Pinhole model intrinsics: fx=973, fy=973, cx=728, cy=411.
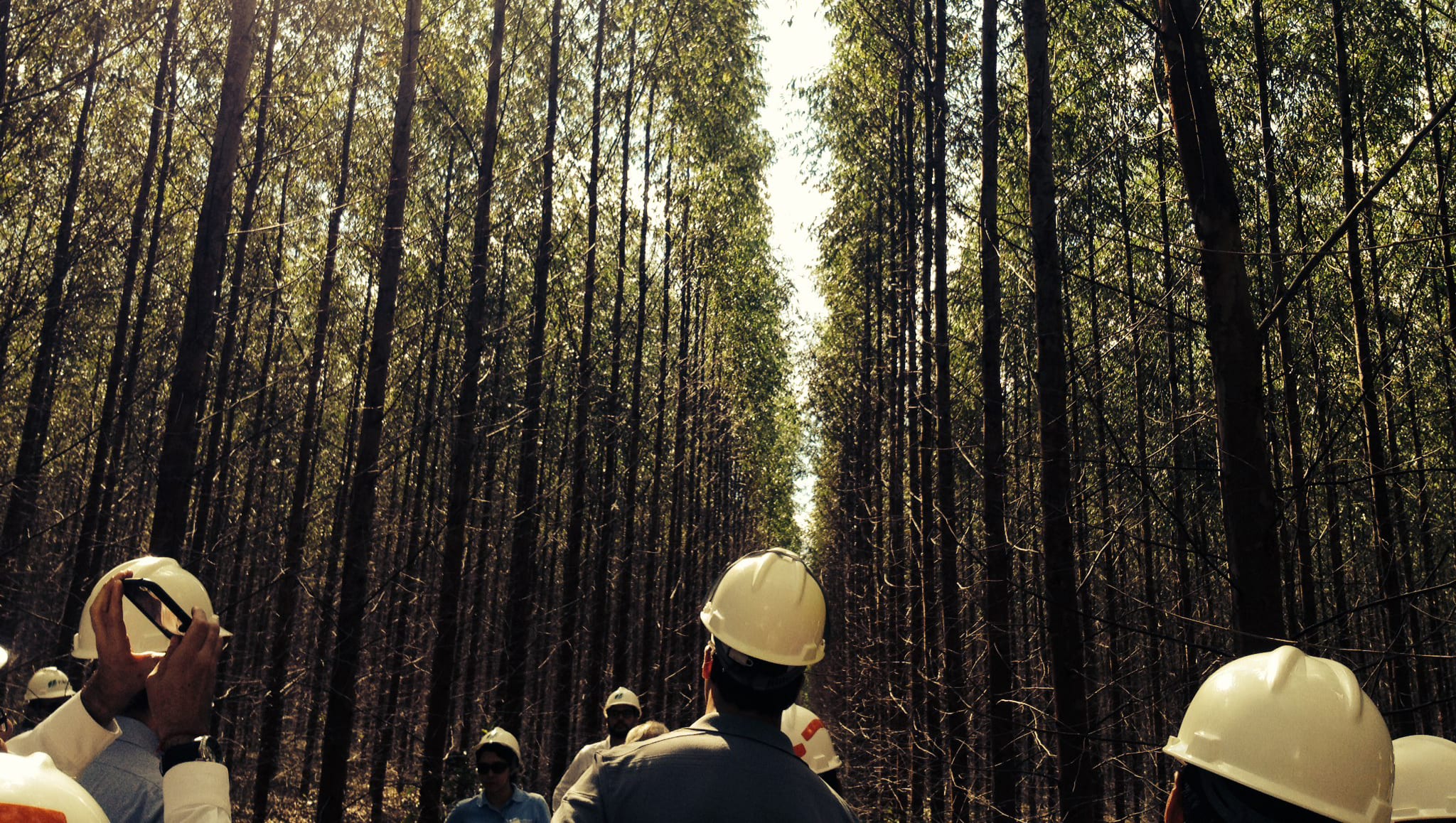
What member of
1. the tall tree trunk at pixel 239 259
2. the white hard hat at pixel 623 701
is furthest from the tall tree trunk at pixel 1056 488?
the tall tree trunk at pixel 239 259

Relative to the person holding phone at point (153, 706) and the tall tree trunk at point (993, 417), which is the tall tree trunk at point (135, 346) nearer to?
the tall tree trunk at point (993, 417)

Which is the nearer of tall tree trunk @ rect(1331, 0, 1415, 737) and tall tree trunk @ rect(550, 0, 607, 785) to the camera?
tall tree trunk @ rect(1331, 0, 1415, 737)

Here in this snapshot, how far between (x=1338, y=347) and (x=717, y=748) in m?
15.3

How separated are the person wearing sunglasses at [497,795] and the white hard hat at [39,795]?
4228 millimetres

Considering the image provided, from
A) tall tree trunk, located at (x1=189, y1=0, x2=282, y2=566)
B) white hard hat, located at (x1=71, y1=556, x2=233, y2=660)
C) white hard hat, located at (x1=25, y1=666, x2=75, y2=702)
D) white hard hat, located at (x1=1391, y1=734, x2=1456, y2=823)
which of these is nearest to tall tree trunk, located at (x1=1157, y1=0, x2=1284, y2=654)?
white hard hat, located at (x1=1391, y1=734, x2=1456, y2=823)

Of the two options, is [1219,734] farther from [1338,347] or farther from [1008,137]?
[1338,347]

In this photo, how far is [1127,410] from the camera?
14867mm

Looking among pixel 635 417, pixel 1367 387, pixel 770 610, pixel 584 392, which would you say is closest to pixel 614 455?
pixel 635 417

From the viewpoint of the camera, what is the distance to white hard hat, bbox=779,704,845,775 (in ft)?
14.5

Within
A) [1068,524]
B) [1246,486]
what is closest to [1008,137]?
[1068,524]

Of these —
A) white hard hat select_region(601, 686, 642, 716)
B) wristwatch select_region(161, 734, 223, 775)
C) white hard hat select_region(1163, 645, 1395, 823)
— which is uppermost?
white hard hat select_region(1163, 645, 1395, 823)

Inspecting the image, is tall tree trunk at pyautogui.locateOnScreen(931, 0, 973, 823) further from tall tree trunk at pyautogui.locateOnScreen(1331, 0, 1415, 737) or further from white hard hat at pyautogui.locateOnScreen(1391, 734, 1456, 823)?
white hard hat at pyautogui.locateOnScreen(1391, 734, 1456, 823)

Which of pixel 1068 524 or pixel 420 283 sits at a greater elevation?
pixel 420 283

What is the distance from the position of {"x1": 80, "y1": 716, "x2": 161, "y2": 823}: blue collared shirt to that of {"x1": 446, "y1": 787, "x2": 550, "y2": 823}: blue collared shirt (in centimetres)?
315
